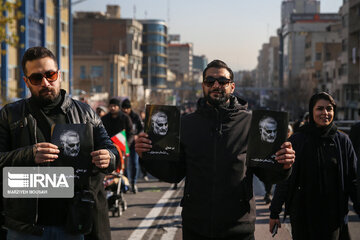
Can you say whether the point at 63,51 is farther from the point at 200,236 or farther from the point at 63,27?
the point at 200,236

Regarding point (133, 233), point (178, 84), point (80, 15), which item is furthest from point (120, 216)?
point (178, 84)

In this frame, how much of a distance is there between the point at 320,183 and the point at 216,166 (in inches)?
61.4

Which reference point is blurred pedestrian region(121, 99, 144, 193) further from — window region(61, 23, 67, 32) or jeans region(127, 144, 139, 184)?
window region(61, 23, 67, 32)

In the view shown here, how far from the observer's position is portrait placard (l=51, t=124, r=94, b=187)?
381cm

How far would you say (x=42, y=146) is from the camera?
3.71 m

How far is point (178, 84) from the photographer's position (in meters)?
179

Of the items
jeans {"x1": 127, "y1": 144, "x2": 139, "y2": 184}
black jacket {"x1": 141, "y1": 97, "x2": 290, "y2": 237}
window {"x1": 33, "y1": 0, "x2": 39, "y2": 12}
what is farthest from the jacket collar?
window {"x1": 33, "y1": 0, "x2": 39, "y2": 12}

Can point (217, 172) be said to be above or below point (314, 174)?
above

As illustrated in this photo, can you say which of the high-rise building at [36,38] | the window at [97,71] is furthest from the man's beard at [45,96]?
the window at [97,71]

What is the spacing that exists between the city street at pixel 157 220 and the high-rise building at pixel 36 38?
19.8 metres

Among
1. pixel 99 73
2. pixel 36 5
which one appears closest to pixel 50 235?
→ pixel 36 5

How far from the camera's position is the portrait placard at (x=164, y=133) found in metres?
4.34

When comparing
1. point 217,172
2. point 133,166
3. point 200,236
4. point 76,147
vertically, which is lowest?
point 133,166

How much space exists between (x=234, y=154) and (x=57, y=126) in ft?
4.54
